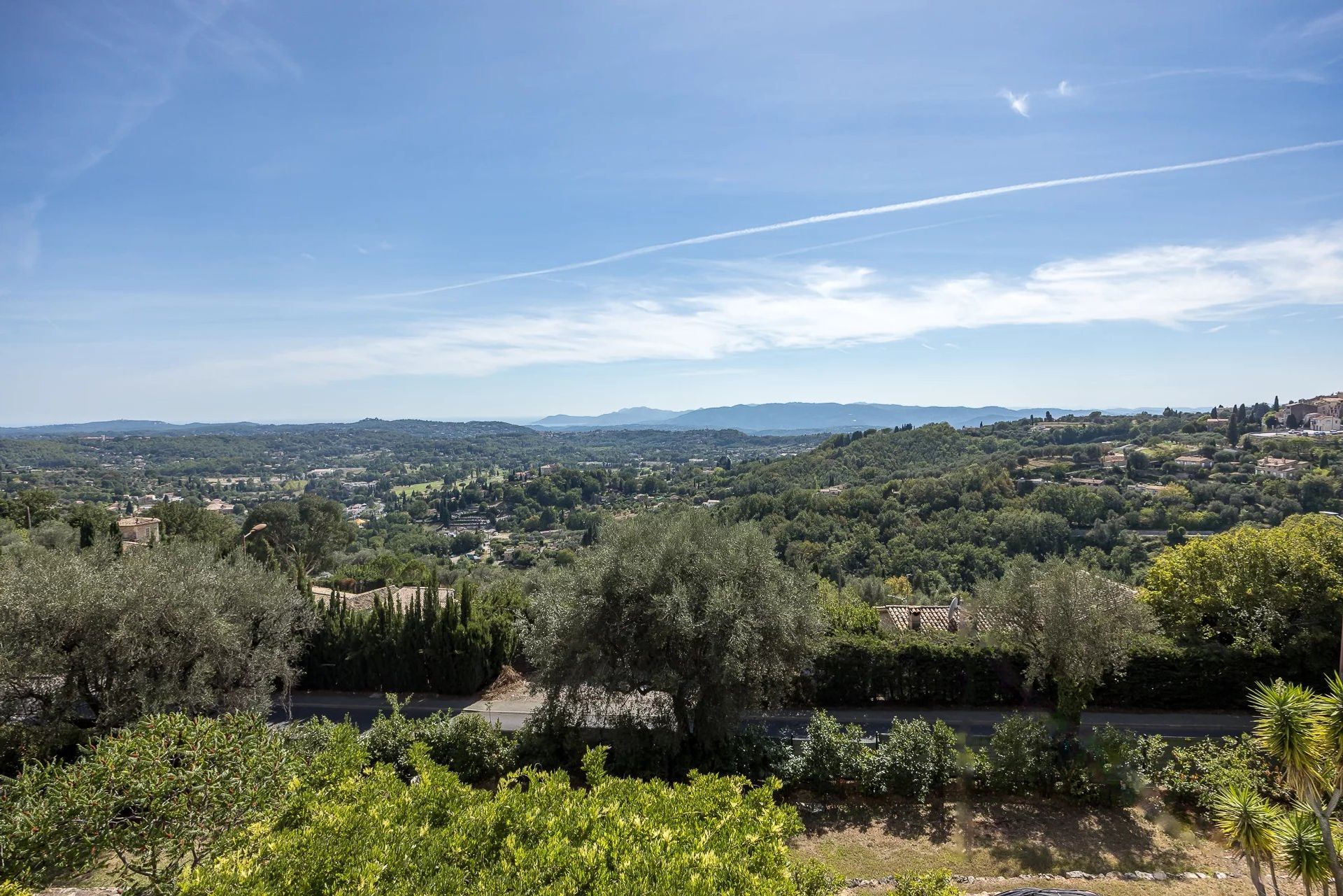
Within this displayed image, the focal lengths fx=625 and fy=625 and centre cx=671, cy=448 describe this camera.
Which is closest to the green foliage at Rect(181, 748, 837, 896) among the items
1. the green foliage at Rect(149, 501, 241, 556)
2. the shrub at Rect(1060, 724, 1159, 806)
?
the shrub at Rect(1060, 724, 1159, 806)

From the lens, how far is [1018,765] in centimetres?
1134

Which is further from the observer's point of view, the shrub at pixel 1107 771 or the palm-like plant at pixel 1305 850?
the shrub at pixel 1107 771

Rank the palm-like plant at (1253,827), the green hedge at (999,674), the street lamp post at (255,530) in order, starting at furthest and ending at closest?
the street lamp post at (255,530), the green hedge at (999,674), the palm-like plant at (1253,827)

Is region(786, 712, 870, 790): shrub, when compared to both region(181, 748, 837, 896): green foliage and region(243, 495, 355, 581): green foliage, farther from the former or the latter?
region(243, 495, 355, 581): green foliage

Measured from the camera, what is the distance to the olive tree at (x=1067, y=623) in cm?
1300

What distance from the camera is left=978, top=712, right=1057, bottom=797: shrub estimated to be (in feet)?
37.2

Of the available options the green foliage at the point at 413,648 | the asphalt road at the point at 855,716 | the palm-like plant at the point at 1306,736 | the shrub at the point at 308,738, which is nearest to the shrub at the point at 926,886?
the palm-like plant at the point at 1306,736

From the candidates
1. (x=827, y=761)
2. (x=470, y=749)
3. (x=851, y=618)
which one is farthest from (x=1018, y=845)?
(x=470, y=749)

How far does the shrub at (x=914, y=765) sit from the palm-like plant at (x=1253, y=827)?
4.83m

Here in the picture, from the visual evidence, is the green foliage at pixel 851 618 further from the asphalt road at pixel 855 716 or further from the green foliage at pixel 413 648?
the green foliage at pixel 413 648

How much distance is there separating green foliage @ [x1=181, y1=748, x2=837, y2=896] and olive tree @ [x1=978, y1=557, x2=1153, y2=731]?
31.6ft

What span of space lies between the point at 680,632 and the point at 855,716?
8.27 metres

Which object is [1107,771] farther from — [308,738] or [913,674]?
[308,738]

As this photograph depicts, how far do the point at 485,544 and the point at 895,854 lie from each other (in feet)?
249
